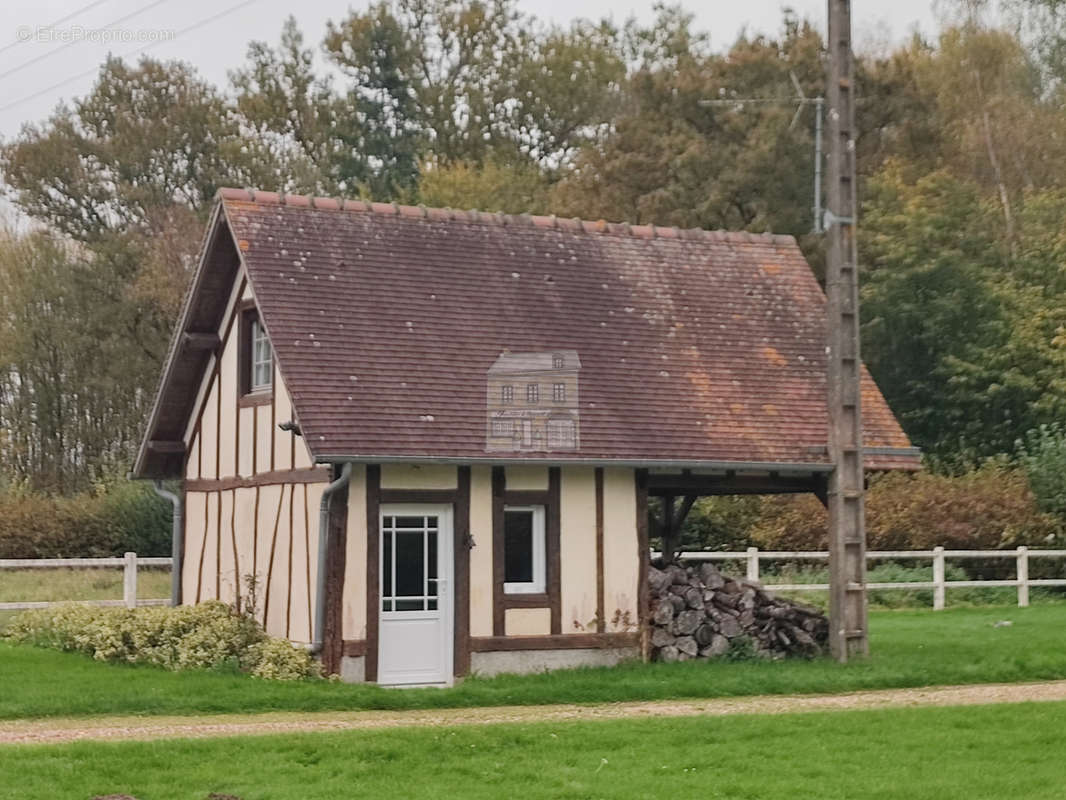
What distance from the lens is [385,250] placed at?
62.5ft

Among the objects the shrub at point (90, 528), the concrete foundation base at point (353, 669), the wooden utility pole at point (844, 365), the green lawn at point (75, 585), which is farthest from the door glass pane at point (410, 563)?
the shrub at point (90, 528)

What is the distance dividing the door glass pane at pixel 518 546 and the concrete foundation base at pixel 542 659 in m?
0.81

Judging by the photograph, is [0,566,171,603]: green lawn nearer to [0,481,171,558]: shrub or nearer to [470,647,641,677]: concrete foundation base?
[0,481,171,558]: shrub

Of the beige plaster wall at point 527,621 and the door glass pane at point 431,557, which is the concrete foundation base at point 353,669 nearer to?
the door glass pane at point 431,557

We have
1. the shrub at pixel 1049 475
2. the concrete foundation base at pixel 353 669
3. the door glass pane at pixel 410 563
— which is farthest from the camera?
the shrub at pixel 1049 475

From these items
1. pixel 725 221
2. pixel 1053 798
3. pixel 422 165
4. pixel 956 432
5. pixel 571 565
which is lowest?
pixel 1053 798

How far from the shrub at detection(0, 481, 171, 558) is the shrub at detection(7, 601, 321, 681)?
10.4m

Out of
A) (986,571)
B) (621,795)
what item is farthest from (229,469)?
(986,571)

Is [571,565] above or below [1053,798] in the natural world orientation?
above

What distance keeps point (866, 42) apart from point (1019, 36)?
15.6ft

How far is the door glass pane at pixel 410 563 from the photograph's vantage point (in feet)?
56.2

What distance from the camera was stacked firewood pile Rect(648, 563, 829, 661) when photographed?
18.3 meters

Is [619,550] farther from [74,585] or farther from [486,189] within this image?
[486,189]

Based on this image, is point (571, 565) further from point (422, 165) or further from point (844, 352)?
point (422, 165)
